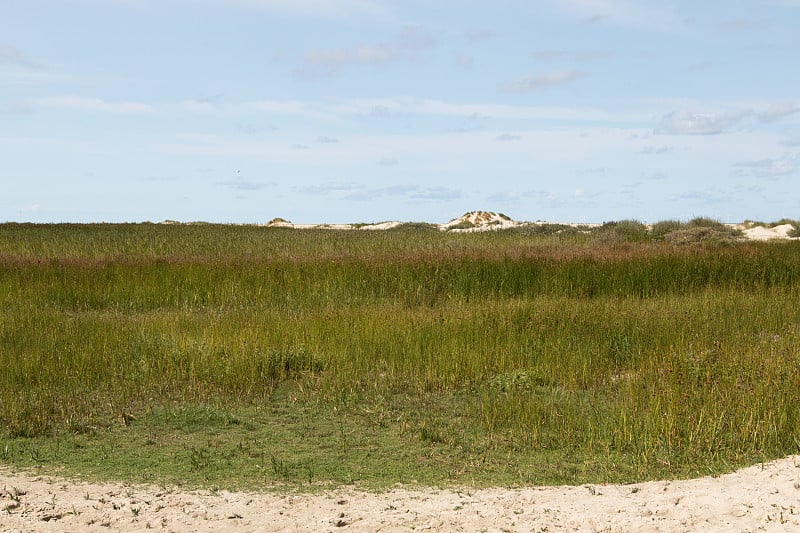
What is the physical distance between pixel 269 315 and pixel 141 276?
16.5 ft

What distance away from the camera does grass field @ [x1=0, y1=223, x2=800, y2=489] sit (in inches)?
265

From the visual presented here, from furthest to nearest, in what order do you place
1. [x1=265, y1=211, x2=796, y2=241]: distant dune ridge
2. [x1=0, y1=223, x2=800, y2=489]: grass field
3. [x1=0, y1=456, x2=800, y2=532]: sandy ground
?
[x1=265, y1=211, x2=796, y2=241]: distant dune ridge
[x1=0, y1=223, x2=800, y2=489]: grass field
[x1=0, y1=456, x2=800, y2=532]: sandy ground

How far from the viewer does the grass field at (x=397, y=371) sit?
265 inches

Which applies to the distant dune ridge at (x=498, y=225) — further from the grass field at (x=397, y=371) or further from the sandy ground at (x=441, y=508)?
the sandy ground at (x=441, y=508)

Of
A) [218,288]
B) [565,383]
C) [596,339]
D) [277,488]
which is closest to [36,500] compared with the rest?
[277,488]

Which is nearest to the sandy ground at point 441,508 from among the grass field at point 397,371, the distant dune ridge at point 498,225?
the grass field at point 397,371

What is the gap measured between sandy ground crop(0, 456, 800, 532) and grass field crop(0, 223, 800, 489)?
44 centimetres

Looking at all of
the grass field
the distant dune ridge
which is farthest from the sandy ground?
the distant dune ridge

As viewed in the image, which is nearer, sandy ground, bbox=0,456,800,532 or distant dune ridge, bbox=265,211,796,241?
sandy ground, bbox=0,456,800,532

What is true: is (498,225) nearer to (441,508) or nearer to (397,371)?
(397,371)

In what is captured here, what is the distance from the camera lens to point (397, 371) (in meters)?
9.66

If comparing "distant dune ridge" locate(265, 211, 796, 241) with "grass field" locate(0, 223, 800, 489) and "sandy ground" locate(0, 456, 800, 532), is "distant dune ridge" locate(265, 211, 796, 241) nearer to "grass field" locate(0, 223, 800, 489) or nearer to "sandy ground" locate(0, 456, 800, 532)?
"grass field" locate(0, 223, 800, 489)

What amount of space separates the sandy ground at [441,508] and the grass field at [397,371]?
441 mm

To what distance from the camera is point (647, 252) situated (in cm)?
1938
